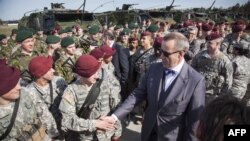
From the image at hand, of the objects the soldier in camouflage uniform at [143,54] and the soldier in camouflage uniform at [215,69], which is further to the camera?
the soldier in camouflage uniform at [143,54]

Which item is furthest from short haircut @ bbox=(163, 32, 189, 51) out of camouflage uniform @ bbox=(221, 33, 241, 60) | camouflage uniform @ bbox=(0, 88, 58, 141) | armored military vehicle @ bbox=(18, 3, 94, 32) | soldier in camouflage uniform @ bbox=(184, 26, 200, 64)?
armored military vehicle @ bbox=(18, 3, 94, 32)

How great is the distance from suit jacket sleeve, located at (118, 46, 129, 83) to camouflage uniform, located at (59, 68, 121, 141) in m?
2.32

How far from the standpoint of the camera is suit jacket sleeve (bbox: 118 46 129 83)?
19.7 feet

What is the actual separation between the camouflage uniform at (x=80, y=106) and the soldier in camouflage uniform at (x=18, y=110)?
0.32 meters

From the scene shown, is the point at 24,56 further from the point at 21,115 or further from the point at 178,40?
the point at 178,40

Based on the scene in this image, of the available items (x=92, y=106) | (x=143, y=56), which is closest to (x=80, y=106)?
(x=92, y=106)

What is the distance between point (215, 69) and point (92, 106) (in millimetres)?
2038

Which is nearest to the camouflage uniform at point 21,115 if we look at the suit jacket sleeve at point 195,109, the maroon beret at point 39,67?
the maroon beret at point 39,67

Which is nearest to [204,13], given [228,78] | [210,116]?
[228,78]

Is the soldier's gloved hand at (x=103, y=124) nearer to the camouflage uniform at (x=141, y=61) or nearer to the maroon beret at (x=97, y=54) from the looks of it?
the maroon beret at (x=97, y=54)

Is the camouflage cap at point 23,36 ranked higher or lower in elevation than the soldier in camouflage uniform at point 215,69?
higher

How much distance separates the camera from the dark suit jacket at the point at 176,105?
2.96 metres

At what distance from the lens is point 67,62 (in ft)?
17.0

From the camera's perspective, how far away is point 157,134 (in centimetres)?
314
